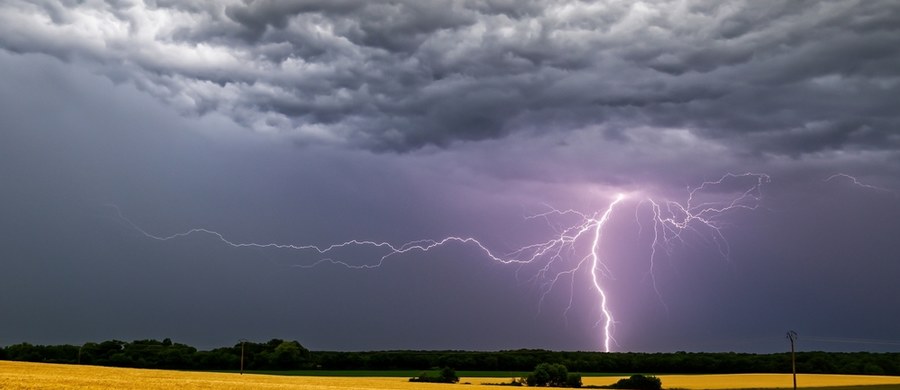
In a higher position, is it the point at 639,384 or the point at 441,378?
the point at 441,378

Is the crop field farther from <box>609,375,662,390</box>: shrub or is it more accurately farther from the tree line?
the tree line

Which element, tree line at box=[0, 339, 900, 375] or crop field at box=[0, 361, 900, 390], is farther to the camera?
tree line at box=[0, 339, 900, 375]

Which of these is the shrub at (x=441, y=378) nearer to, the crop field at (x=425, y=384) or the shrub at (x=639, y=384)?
the crop field at (x=425, y=384)

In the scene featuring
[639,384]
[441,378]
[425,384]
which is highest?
[425,384]

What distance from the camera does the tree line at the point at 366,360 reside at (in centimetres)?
8081

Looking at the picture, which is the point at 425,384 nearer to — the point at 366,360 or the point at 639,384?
the point at 639,384

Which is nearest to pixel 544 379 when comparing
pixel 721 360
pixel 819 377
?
pixel 819 377

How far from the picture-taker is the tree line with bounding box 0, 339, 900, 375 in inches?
3182

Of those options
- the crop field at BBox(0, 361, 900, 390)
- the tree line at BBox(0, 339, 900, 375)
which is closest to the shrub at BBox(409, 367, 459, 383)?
the crop field at BBox(0, 361, 900, 390)

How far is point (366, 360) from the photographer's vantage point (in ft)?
298

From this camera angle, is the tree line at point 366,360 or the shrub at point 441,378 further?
the tree line at point 366,360

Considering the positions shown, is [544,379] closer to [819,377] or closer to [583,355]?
[819,377]

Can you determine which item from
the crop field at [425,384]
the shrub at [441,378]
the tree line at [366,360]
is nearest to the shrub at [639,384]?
the crop field at [425,384]

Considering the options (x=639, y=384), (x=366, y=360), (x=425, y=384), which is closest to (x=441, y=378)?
(x=425, y=384)
